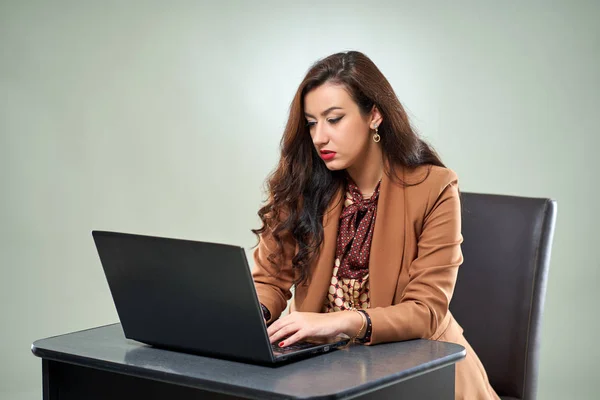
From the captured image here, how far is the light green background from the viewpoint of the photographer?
14.2ft

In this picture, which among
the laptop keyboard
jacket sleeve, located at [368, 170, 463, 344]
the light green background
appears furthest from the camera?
the light green background

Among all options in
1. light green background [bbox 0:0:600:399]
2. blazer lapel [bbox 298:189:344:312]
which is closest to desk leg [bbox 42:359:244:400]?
blazer lapel [bbox 298:189:344:312]

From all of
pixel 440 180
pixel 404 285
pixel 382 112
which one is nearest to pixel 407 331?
pixel 404 285

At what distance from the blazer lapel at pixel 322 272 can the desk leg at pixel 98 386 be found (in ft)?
2.31

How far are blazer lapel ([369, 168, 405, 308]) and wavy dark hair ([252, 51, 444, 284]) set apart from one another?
9 cm

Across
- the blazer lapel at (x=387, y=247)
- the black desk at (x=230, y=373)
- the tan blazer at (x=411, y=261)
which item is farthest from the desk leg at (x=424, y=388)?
the blazer lapel at (x=387, y=247)

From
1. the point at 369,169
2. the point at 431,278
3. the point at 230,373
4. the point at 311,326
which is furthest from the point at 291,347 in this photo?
the point at 369,169

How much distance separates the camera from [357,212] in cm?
251

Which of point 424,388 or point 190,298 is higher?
point 190,298

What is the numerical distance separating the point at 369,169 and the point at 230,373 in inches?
38.3

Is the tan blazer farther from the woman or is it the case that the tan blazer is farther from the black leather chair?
the black leather chair

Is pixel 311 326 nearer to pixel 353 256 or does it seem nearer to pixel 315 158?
pixel 353 256

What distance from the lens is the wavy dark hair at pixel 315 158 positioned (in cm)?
243

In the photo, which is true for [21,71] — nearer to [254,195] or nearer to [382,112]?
[254,195]
